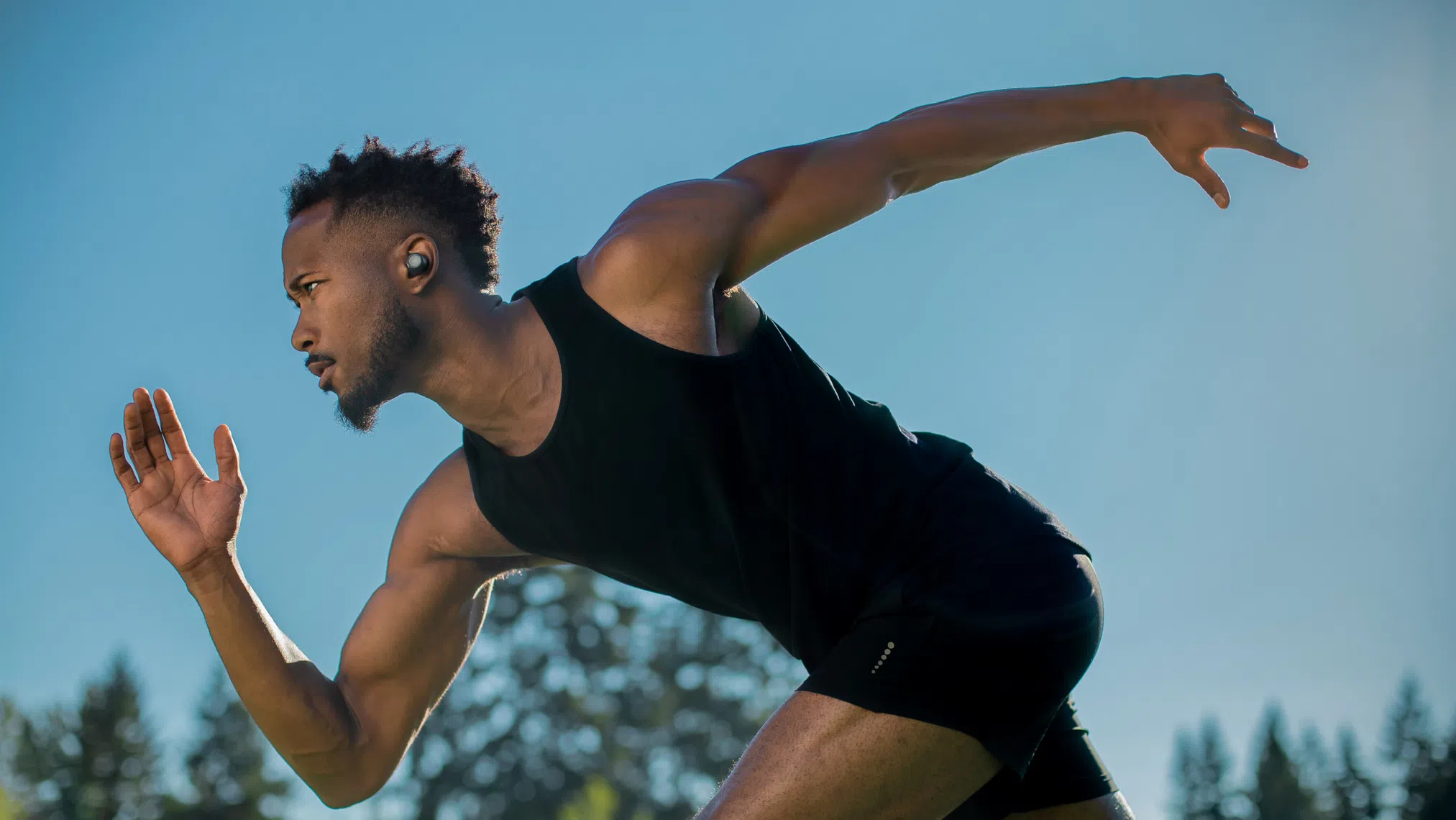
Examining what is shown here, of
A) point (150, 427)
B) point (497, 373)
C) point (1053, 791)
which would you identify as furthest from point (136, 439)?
point (1053, 791)

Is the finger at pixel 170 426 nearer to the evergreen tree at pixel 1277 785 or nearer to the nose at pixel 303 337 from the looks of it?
the nose at pixel 303 337

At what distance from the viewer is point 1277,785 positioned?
160 ft

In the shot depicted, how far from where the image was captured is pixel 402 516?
3.76m

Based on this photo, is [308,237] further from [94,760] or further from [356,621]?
[94,760]

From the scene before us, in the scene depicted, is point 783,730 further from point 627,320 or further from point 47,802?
point 47,802

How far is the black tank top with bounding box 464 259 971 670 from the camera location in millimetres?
3059

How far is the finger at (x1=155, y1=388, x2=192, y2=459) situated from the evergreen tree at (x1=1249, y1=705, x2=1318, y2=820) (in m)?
52.4

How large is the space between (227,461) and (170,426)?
0.23 m

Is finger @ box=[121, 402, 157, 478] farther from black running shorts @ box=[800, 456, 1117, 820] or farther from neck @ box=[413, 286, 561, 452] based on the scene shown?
black running shorts @ box=[800, 456, 1117, 820]

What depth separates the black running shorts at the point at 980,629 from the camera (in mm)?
2797

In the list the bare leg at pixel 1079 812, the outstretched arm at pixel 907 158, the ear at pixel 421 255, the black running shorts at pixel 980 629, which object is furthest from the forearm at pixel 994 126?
the bare leg at pixel 1079 812

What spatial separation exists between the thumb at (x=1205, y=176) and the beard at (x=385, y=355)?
2134mm

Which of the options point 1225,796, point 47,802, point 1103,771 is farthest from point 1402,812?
point 1103,771

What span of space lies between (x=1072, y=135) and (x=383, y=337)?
1.94 metres
